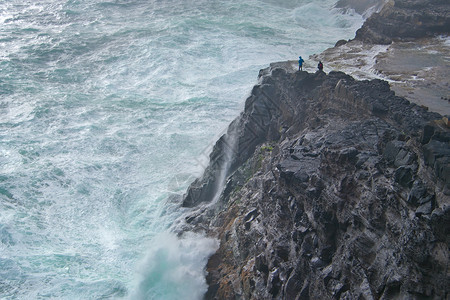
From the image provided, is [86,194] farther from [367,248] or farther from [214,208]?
[367,248]

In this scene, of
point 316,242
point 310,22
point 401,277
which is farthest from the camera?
point 310,22

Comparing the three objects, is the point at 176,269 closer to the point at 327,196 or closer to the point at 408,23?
the point at 327,196

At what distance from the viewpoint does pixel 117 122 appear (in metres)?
25.1

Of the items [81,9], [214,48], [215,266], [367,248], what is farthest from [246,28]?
[367,248]

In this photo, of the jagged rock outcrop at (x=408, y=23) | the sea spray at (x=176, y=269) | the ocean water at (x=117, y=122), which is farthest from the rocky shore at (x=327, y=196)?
the jagged rock outcrop at (x=408, y=23)

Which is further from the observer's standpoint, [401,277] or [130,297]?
[130,297]

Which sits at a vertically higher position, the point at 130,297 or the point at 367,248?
the point at 367,248

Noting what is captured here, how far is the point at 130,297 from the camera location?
14172mm

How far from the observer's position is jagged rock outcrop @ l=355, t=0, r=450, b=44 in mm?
25000

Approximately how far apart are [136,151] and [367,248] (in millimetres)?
16017

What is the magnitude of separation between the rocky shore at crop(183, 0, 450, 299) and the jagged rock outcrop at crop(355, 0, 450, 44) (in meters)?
10.4

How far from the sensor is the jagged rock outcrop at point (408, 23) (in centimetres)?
2500

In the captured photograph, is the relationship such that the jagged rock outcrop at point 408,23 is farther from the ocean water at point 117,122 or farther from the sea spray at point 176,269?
the sea spray at point 176,269

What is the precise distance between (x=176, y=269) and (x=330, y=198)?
6.96 metres
